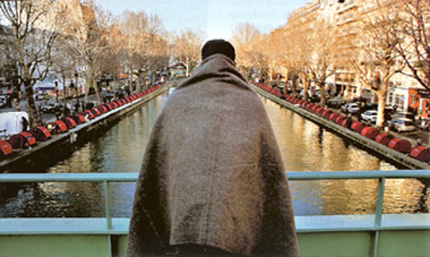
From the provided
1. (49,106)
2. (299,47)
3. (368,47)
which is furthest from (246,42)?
(368,47)

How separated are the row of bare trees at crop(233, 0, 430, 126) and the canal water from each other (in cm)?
357

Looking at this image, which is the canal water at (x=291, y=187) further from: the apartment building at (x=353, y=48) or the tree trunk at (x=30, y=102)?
the apartment building at (x=353, y=48)

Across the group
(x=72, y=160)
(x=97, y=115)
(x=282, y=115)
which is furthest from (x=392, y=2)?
(x=97, y=115)

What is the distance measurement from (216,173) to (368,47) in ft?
55.0

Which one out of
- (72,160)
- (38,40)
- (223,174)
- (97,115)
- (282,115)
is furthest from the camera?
(282,115)

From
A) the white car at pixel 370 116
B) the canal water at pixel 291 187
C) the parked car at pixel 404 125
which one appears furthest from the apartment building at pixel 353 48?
the canal water at pixel 291 187

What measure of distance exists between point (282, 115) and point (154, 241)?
23.3 metres

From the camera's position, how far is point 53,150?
12438mm

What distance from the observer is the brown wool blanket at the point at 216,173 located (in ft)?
3.01

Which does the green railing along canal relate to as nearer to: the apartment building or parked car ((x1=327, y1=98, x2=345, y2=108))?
the apartment building

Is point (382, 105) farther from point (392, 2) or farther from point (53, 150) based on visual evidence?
point (53, 150)

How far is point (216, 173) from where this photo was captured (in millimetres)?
917

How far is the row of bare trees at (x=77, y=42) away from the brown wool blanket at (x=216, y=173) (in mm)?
3900

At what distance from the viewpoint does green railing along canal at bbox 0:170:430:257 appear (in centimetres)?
167
